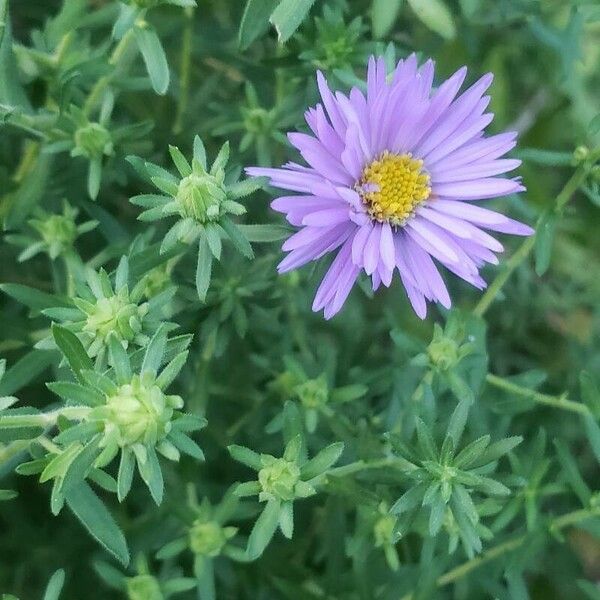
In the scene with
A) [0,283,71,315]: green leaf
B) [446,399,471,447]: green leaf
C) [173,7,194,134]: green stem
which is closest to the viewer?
[446,399,471,447]: green leaf

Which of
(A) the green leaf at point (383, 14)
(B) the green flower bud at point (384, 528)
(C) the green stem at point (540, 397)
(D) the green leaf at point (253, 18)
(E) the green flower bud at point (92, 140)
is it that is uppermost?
(A) the green leaf at point (383, 14)

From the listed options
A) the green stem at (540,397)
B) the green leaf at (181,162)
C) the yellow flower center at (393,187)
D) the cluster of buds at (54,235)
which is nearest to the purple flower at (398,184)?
the yellow flower center at (393,187)

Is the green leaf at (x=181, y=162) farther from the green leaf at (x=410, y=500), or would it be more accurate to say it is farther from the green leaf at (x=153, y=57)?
the green leaf at (x=410, y=500)

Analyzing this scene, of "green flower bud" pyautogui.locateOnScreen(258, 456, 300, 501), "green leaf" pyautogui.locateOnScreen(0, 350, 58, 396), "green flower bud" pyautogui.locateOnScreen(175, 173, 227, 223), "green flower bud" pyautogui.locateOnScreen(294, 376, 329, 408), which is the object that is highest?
"green flower bud" pyautogui.locateOnScreen(175, 173, 227, 223)

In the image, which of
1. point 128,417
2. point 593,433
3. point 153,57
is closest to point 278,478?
point 128,417

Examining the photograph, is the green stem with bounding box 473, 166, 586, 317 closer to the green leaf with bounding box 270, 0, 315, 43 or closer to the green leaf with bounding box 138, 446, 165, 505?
the green leaf with bounding box 270, 0, 315, 43

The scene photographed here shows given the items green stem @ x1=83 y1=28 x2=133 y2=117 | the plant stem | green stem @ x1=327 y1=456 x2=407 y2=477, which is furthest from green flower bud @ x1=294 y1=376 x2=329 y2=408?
green stem @ x1=83 y1=28 x2=133 y2=117
